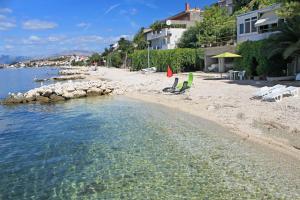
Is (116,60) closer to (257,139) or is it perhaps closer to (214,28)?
(214,28)

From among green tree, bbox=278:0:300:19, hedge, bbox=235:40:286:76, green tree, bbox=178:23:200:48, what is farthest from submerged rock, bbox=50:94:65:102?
green tree, bbox=178:23:200:48

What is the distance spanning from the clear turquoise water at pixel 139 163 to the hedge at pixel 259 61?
11974 millimetres

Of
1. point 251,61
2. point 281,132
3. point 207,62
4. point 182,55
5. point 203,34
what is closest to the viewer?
point 281,132

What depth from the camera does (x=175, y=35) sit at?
215ft

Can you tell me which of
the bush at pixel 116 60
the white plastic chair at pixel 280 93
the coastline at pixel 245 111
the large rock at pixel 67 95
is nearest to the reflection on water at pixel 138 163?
the coastline at pixel 245 111

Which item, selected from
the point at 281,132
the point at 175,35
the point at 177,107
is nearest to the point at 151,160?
the point at 281,132

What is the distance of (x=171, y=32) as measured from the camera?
6519 centimetres

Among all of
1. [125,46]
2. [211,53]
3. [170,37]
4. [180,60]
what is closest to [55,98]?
[211,53]

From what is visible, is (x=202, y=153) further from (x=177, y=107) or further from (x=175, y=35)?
(x=175, y=35)

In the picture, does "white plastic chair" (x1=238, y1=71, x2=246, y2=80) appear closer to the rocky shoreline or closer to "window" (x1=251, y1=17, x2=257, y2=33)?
"window" (x1=251, y1=17, x2=257, y2=33)

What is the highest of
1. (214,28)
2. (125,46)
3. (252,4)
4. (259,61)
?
(252,4)

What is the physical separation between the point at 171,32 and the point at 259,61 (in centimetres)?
3772

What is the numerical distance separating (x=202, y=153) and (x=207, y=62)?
33.5m

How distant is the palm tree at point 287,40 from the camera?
23.5 m
